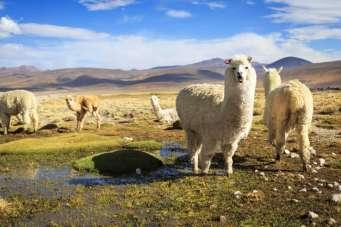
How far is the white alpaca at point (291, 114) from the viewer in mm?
14922

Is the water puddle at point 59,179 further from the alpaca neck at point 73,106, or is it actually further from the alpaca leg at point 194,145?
the alpaca neck at point 73,106

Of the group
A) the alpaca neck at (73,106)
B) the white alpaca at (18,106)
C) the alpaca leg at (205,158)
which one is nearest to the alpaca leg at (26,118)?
the white alpaca at (18,106)

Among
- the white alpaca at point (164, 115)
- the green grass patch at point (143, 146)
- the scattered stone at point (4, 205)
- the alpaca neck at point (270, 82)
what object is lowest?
the white alpaca at point (164, 115)

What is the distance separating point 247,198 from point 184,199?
1580mm

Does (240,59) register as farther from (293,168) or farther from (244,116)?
(293,168)

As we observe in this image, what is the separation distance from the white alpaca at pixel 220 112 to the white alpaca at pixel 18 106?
13618 millimetres

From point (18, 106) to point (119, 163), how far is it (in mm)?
12942

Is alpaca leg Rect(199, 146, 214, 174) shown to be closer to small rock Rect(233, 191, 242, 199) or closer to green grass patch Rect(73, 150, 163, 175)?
small rock Rect(233, 191, 242, 199)

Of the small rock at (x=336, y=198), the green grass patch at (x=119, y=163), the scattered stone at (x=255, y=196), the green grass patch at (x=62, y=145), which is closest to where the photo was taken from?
the small rock at (x=336, y=198)

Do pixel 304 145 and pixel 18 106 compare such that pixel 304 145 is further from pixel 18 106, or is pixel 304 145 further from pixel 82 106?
pixel 82 106

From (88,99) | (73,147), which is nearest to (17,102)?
(88,99)

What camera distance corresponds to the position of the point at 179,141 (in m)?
23.6

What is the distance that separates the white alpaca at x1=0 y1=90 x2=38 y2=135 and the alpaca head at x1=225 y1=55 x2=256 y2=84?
16750mm

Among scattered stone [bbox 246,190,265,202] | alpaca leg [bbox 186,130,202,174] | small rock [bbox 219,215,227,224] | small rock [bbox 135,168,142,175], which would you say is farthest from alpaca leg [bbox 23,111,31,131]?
small rock [bbox 219,215,227,224]
